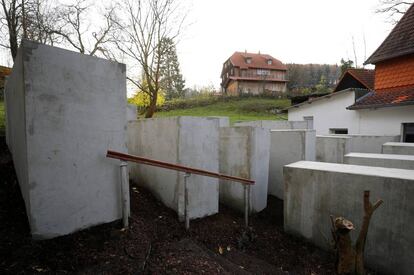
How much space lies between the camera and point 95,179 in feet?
9.23

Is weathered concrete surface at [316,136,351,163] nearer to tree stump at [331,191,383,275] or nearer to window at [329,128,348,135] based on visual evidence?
tree stump at [331,191,383,275]

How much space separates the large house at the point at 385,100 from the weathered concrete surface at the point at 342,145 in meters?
1.57

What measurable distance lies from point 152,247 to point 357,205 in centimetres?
298

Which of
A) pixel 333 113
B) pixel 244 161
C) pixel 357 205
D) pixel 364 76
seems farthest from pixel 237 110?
pixel 357 205

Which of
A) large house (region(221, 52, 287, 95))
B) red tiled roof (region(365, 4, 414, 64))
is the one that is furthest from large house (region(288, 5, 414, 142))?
large house (region(221, 52, 287, 95))

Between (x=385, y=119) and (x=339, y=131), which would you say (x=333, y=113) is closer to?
(x=339, y=131)

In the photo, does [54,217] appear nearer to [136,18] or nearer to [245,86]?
[136,18]

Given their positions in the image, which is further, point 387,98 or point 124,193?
point 387,98

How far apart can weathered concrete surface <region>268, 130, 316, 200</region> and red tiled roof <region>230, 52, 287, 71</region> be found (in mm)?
33074

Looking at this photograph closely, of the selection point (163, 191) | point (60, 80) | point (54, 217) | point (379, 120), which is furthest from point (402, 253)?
point (379, 120)

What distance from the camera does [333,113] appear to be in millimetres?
11938

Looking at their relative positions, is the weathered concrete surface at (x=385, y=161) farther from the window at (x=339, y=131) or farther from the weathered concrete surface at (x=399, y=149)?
the window at (x=339, y=131)

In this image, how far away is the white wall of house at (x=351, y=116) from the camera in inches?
361

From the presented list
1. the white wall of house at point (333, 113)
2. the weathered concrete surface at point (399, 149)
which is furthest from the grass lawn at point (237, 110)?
the weathered concrete surface at point (399, 149)
